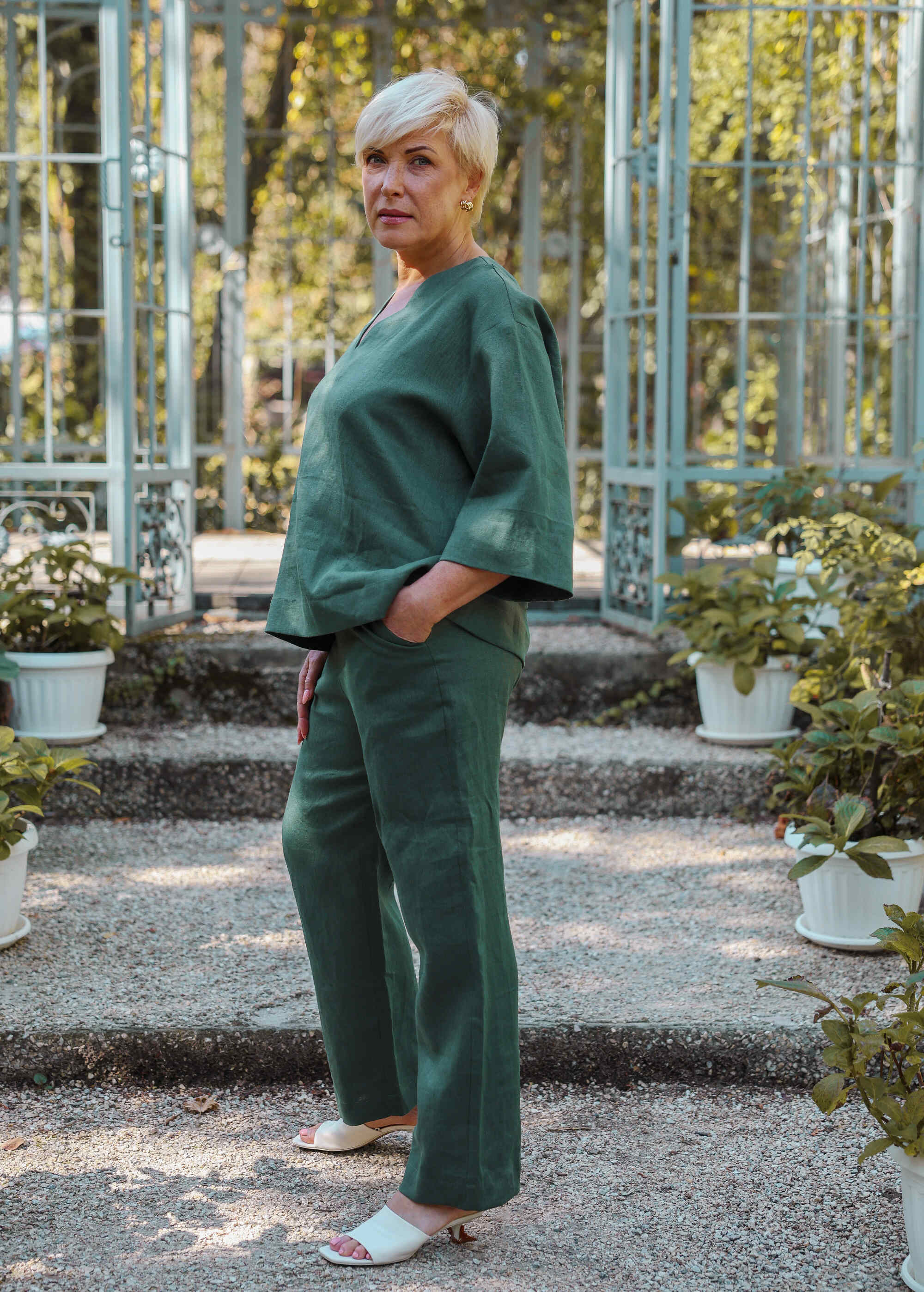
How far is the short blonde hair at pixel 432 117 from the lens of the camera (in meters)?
1.74

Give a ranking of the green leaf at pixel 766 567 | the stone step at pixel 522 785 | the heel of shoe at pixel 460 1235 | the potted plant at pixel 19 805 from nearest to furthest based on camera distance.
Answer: the heel of shoe at pixel 460 1235 < the potted plant at pixel 19 805 < the stone step at pixel 522 785 < the green leaf at pixel 766 567

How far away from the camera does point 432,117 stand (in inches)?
68.7

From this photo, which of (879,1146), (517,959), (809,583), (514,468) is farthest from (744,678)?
(514,468)

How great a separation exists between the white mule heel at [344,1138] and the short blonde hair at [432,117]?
4.73ft

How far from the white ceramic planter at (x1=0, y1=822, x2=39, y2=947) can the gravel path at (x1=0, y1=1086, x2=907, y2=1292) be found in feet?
1.55

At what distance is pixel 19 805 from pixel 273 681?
166 centimetres

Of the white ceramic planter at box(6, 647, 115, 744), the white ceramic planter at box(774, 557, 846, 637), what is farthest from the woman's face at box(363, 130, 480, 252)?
the white ceramic planter at box(6, 647, 115, 744)

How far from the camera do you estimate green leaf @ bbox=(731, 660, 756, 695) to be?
12.9 ft

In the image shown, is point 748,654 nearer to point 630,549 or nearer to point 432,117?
point 630,549

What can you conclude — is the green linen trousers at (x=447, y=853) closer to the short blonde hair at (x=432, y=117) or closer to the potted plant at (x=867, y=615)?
the short blonde hair at (x=432, y=117)

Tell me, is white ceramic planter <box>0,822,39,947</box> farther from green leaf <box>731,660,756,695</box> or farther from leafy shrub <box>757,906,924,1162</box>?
green leaf <box>731,660,756,695</box>

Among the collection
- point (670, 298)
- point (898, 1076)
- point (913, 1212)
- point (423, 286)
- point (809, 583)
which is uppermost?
point (670, 298)

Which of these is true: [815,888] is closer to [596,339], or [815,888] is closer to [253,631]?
[253,631]

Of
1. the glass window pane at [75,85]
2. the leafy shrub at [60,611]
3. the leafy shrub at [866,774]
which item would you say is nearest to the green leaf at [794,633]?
the leafy shrub at [866,774]
